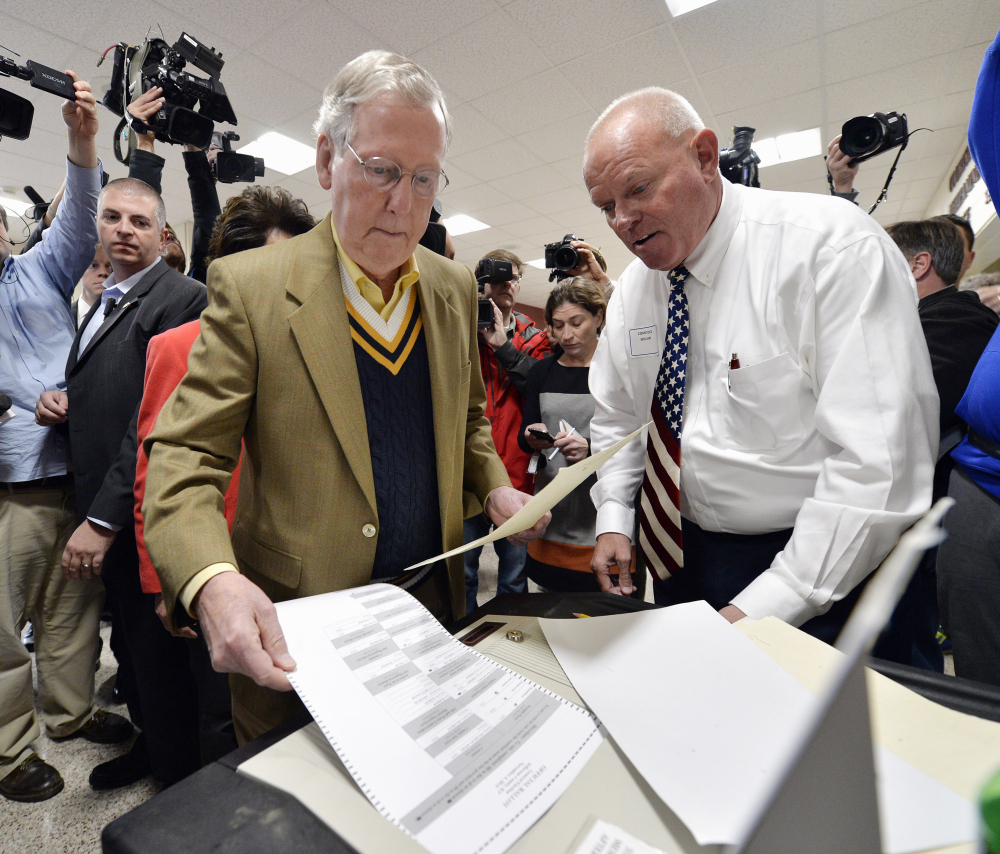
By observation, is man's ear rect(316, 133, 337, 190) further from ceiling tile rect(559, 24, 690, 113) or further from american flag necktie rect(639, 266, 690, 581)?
ceiling tile rect(559, 24, 690, 113)

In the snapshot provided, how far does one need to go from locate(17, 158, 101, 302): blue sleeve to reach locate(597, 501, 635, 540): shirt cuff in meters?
1.95

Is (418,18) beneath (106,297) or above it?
above

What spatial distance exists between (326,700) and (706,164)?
3.53 feet

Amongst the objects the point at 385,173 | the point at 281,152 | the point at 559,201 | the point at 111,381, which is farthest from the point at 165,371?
the point at 559,201

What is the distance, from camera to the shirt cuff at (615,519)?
1087 mm

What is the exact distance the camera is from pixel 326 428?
2.39ft

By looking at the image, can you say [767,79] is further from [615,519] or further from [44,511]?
[44,511]

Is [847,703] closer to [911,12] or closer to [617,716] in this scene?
[617,716]

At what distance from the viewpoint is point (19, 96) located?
1.67 m

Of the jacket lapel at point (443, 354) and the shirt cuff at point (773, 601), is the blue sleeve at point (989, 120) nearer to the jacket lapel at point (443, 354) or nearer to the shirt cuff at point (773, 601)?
the shirt cuff at point (773, 601)

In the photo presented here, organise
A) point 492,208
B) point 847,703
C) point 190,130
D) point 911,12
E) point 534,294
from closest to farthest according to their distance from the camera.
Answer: point 847,703 < point 190,130 < point 911,12 < point 492,208 < point 534,294

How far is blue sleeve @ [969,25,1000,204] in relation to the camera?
767mm

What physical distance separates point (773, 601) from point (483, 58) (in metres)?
3.62

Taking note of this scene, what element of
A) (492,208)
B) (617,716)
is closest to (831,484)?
(617,716)
